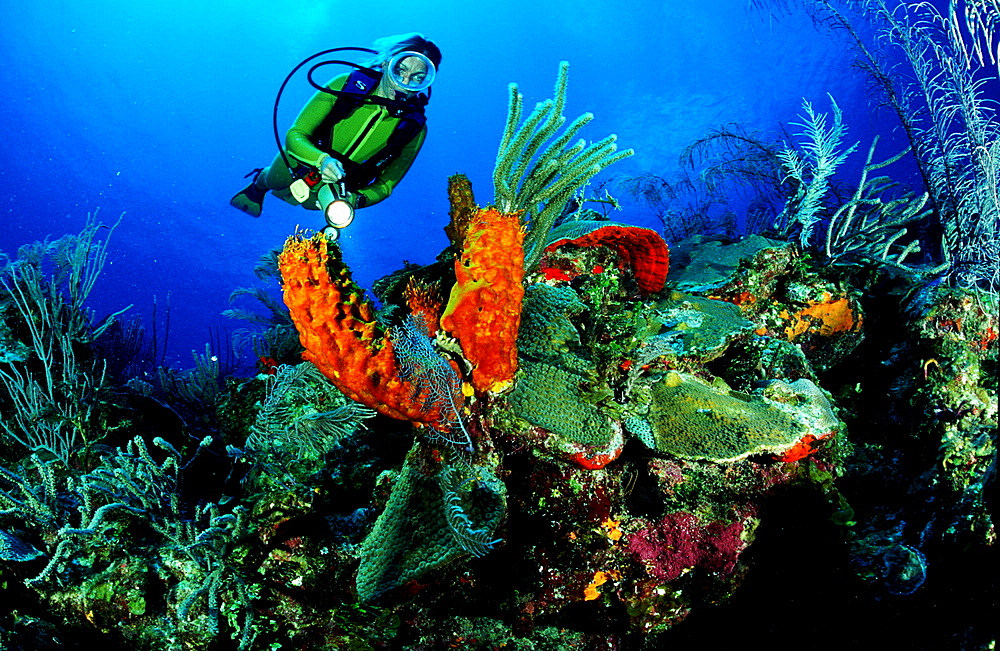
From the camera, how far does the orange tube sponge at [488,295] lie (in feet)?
6.31

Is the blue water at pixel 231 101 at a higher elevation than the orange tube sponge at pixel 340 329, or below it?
higher

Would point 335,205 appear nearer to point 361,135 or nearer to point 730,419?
point 361,135

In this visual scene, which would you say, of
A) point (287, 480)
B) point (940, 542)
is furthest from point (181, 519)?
point (940, 542)

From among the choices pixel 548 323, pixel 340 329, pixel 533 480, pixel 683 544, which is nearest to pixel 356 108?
pixel 548 323

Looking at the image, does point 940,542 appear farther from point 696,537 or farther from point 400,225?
point 400,225

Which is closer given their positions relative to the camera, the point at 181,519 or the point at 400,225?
the point at 181,519

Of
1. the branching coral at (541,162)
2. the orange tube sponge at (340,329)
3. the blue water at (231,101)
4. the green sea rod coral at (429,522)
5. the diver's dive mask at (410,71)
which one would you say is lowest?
the green sea rod coral at (429,522)

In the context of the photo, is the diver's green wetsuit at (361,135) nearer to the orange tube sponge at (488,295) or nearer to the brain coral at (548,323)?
the brain coral at (548,323)

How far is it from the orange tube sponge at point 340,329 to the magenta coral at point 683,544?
1280 mm

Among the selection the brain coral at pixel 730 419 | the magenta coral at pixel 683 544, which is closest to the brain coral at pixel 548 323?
the brain coral at pixel 730 419

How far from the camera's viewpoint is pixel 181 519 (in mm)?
2795

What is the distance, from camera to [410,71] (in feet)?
13.2

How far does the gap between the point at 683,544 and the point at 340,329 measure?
2.03 meters

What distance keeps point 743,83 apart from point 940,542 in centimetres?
4713
